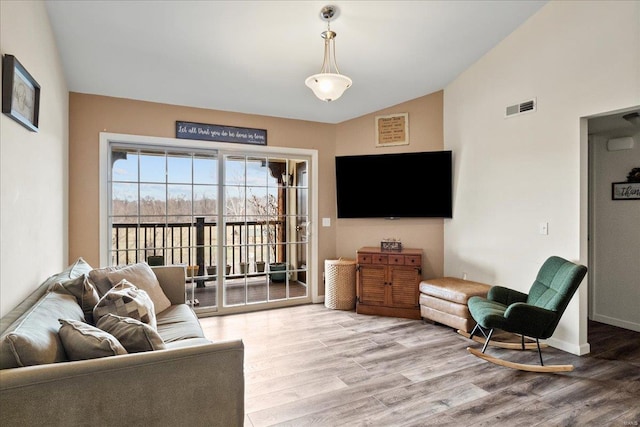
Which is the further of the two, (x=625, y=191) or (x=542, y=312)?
(x=625, y=191)

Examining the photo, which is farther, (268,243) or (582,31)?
(268,243)

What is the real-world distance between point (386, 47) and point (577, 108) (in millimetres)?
1837

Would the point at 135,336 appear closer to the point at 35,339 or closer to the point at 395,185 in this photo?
the point at 35,339

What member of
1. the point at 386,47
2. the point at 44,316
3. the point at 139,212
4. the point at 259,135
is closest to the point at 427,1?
the point at 386,47

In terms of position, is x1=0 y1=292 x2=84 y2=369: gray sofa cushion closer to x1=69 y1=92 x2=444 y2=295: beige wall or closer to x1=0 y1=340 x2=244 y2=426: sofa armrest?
x1=0 y1=340 x2=244 y2=426: sofa armrest

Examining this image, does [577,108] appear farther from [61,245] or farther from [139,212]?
[61,245]

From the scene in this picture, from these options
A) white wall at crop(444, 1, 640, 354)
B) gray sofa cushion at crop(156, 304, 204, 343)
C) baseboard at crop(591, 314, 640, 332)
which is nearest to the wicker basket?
white wall at crop(444, 1, 640, 354)

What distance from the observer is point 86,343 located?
135 centimetres

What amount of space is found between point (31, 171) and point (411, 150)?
3.98 metres

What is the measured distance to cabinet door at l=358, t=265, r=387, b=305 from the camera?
4262mm

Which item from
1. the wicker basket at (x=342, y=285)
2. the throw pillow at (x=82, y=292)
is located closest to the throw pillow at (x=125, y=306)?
the throw pillow at (x=82, y=292)

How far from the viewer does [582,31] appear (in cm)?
303

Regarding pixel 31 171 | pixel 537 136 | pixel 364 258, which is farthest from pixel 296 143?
pixel 31 171

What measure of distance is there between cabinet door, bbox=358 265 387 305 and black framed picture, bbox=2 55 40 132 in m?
3.48
